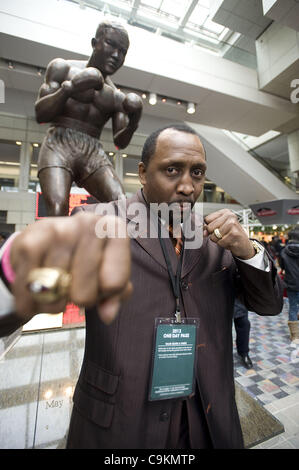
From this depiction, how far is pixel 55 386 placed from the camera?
80.4 inches

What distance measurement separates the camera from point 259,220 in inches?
398

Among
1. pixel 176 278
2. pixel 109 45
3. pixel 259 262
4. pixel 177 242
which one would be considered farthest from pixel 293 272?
pixel 109 45

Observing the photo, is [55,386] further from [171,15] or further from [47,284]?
[171,15]

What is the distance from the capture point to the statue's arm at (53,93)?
1.72 meters

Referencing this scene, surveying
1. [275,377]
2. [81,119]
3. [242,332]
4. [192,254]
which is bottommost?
[275,377]

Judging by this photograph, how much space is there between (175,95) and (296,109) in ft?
15.2

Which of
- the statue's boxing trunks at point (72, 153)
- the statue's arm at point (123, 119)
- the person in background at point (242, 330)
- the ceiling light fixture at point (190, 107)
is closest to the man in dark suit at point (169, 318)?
the statue's boxing trunks at point (72, 153)

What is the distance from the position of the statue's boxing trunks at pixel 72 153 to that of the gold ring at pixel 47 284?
5.37 ft

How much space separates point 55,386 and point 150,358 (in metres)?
1.66

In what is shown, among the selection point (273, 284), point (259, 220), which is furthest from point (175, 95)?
point (273, 284)

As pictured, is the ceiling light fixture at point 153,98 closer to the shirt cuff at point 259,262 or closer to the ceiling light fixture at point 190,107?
the ceiling light fixture at point 190,107

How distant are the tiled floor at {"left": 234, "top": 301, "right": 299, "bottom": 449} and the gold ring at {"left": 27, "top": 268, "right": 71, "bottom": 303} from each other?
6.82 feet

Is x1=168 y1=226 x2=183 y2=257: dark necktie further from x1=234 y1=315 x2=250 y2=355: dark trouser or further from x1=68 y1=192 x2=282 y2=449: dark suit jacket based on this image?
Answer: x1=234 y1=315 x2=250 y2=355: dark trouser

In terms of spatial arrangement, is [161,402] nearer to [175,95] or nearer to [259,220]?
[175,95]
